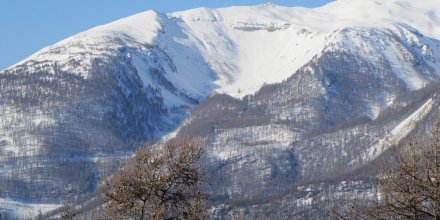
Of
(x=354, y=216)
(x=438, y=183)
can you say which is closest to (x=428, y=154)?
(x=438, y=183)

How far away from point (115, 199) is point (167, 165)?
2807mm

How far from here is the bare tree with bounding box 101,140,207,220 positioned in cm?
4259

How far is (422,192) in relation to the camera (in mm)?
39938

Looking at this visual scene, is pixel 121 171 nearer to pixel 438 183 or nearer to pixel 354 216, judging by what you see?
pixel 354 216

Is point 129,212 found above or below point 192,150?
below

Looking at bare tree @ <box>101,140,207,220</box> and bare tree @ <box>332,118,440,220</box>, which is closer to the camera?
bare tree @ <box>332,118,440,220</box>

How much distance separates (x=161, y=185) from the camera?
42.7 metres

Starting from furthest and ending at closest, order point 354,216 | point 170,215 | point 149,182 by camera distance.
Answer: point 170,215, point 149,182, point 354,216

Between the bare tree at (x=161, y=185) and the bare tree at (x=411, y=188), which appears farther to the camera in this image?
the bare tree at (x=161, y=185)

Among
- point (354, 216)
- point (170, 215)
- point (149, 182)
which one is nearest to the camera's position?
point (354, 216)

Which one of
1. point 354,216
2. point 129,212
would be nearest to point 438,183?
point 354,216

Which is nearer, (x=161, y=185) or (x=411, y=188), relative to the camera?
(x=411, y=188)

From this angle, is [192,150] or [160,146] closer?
[192,150]

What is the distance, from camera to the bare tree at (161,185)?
42594mm
